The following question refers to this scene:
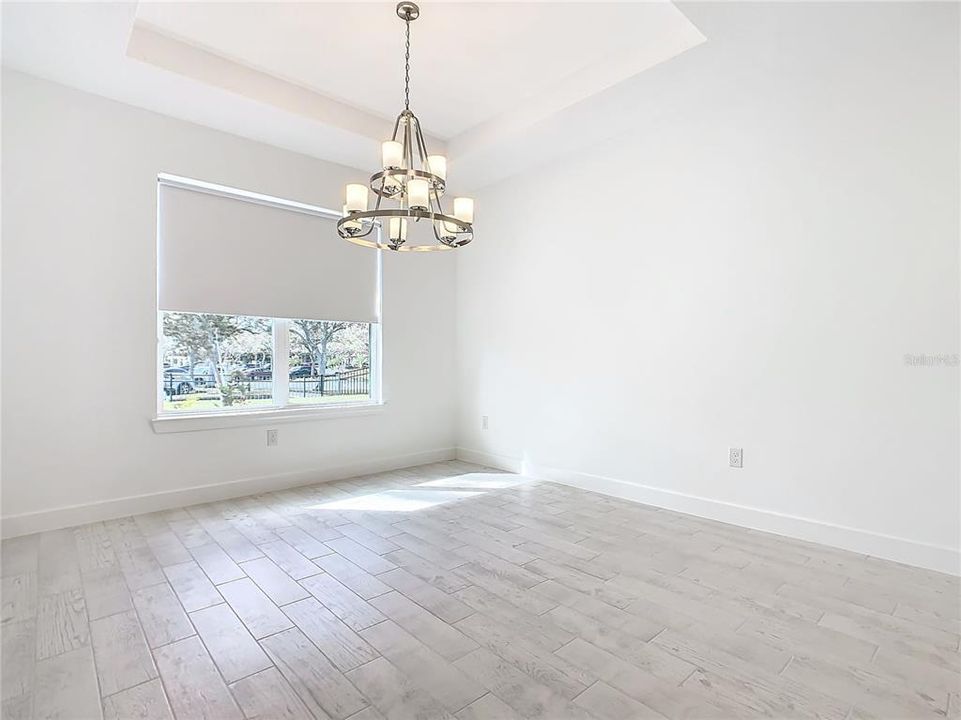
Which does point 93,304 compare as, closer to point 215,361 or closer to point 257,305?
point 215,361

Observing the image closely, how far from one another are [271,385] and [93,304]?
1.30m

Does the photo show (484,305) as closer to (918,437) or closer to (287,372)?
(287,372)

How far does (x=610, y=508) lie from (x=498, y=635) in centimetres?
183

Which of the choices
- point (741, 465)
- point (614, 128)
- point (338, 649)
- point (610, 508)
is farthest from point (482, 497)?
point (614, 128)

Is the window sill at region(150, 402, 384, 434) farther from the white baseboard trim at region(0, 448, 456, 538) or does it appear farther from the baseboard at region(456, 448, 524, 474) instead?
the baseboard at region(456, 448, 524, 474)

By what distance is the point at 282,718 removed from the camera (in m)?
1.49

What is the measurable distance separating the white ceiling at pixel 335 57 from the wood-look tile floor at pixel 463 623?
2.77 m

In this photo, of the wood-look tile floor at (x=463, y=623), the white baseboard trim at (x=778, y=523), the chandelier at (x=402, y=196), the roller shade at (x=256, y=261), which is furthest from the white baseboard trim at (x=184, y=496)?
the chandelier at (x=402, y=196)

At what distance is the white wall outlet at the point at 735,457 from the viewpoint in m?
3.20

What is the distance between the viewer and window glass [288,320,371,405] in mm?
Answer: 4215

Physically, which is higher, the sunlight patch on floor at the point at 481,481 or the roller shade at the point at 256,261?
the roller shade at the point at 256,261

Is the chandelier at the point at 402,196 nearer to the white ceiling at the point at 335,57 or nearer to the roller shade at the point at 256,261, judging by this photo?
the white ceiling at the point at 335,57

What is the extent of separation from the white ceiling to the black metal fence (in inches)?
73.8

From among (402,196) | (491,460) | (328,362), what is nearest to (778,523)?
(491,460)
